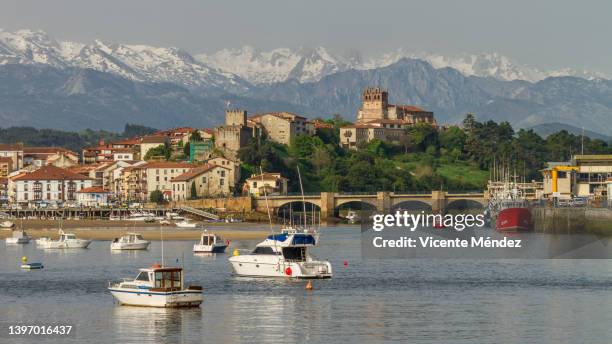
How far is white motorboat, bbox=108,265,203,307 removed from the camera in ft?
186

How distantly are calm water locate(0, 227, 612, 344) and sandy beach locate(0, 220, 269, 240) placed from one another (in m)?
39.1

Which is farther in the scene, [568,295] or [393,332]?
[568,295]

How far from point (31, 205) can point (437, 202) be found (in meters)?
53.3

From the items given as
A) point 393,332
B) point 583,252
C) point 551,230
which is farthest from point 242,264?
point 551,230

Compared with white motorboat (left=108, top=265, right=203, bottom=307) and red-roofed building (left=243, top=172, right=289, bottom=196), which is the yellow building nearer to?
red-roofed building (left=243, top=172, right=289, bottom=196)

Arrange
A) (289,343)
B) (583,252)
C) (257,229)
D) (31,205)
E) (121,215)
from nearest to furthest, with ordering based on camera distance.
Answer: (289,343) → (583,252) → (257,229) → (121,215) → (31,205)

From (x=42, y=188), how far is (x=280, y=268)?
127 m

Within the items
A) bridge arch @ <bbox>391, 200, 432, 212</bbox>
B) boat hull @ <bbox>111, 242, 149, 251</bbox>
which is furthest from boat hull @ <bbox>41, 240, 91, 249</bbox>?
bridge arch @ <bbox>391, 200, 432, 212</bbox>

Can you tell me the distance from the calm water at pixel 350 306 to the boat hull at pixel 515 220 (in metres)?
41.0

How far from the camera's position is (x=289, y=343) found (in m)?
48.7

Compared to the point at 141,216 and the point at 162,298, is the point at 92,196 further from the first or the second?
the point at 162,298

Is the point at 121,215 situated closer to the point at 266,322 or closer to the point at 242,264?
the point at 242,264

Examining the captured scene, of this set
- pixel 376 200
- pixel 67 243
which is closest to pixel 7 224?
pixel 67 243

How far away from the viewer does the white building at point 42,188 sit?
192125 mm
